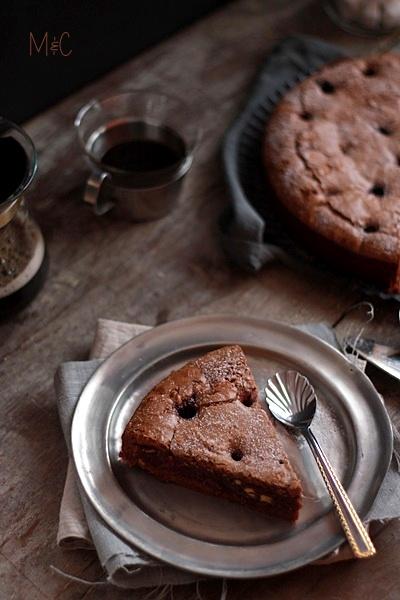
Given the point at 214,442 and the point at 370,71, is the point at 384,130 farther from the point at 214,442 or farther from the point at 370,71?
the point at 214,442

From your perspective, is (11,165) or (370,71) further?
(370,71)

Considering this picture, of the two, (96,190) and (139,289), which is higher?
(96,190)

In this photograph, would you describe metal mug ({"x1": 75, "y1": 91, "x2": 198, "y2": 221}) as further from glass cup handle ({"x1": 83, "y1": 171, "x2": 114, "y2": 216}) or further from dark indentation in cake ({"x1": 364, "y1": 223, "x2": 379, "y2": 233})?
dark indentation in cake ({"x1": 364, "y1": 223, "x2": 379, "y2": 233})

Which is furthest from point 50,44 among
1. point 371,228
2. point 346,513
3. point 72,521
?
point 346,513

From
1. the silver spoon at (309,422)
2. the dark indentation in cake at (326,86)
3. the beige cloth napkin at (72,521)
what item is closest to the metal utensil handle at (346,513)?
the silver spoon at (309,422)

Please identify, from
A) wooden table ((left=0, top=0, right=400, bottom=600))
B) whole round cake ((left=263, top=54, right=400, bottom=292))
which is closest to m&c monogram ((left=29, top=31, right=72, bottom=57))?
wooden table ((left=0, top=0, right=400, bottom=600))

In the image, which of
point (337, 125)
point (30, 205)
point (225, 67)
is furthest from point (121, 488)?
point (225, 67)

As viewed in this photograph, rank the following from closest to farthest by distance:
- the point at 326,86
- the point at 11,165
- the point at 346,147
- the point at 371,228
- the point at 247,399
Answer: the point at 247,399 → the point at 11,165 → the point at 371,228 → the point at 346,147 → the point at 326,86

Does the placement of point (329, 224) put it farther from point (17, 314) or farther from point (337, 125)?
point (17, 314)
